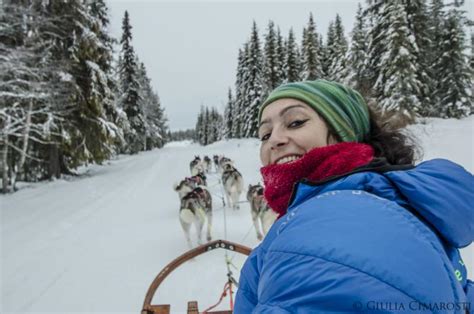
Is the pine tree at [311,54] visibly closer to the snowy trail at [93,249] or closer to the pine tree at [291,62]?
the pine tree at [291,62]

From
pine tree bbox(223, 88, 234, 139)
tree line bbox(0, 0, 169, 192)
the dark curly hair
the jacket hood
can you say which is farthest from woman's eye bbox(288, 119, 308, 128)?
pine tree bbox(223, 88, 234, 139)

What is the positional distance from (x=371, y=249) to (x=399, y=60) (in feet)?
63.0

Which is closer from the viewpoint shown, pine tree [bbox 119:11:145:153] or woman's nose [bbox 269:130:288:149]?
woman's nose [bbox 269:130:288:149]

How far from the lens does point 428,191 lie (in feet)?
2.96

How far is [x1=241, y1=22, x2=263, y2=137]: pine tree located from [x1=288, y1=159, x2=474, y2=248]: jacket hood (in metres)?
37.4

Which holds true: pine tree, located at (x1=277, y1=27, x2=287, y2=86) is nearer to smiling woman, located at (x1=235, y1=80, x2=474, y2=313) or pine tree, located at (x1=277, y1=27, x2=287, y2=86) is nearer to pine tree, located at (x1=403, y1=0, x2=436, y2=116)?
pine tree, located at (x1=403, y1=0, x2=436, y2=116)

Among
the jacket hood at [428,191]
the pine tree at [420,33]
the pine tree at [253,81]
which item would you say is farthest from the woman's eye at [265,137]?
the pine tree at [253,81]

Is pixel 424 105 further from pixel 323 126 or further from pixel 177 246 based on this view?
pixel 323 126

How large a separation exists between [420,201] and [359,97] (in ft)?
2.79

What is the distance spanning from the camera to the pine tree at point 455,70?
2580 centimetres

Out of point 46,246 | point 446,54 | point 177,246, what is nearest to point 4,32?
point 46,246

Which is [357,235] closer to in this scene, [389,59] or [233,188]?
[233,188]

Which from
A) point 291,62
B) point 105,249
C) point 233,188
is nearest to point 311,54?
point 291,62

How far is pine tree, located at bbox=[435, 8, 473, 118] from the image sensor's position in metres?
25.8
